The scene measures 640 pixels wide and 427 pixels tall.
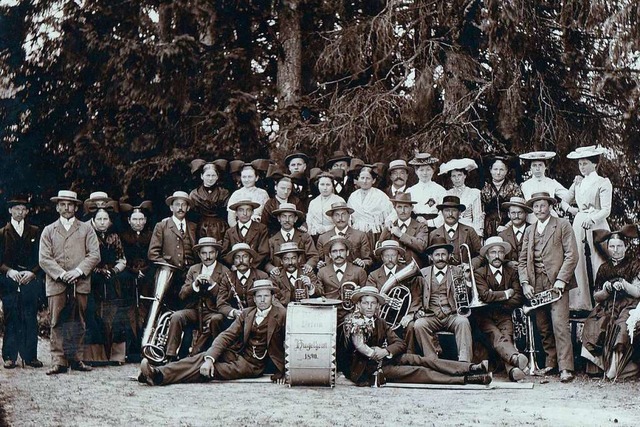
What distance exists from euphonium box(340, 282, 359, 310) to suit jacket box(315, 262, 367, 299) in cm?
5

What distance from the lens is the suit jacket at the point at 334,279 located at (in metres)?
10.5

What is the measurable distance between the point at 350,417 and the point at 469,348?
91.3 inches

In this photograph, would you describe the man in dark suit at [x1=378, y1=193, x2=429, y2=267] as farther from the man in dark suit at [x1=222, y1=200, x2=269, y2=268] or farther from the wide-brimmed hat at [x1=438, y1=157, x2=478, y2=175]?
the man in dark suit at [x1=222, y1=200, x2=269, y2=268]

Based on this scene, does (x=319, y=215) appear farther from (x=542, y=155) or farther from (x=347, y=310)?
(x=542, y=155)

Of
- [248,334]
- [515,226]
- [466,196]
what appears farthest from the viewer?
[466,196]

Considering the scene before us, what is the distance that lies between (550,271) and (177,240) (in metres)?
4.19

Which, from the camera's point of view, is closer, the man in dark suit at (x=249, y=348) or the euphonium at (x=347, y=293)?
the man in dark suit at (x=249, y=348)

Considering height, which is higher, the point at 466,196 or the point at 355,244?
the point at 466,196

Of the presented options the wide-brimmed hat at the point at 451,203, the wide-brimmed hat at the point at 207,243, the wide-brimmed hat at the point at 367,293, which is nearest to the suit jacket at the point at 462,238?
the wide-brimmed hat at the point at 451,203

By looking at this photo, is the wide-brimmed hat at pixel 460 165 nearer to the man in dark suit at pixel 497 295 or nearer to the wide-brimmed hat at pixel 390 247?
the man in dark suit at pixel 497 295

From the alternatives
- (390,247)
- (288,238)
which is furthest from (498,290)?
(288,238)

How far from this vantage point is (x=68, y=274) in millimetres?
10562

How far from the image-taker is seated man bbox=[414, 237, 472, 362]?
1007cm

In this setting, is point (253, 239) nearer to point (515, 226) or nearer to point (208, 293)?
point (208, 293)
